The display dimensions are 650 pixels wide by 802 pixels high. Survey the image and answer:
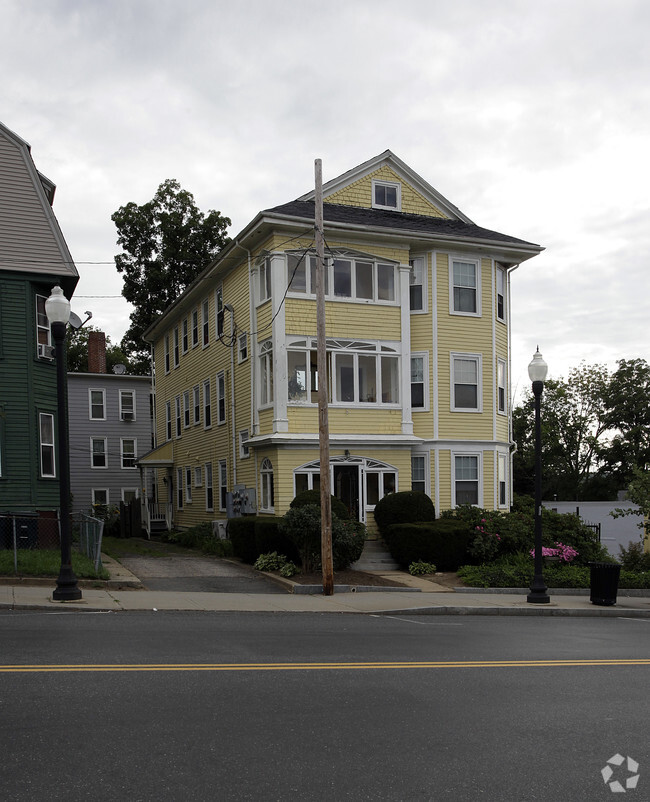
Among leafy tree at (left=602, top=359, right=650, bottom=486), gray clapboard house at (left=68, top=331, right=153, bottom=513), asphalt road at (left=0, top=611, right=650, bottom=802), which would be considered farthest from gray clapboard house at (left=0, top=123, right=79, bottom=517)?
leafy tree at (left=602, top=359, right=650, bottom=486)

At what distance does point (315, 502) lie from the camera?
21875 mm

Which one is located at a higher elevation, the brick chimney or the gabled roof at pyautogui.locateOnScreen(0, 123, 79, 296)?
the gabled roof at pyautogui.locateOnScreen(0, 123, 79, 296)

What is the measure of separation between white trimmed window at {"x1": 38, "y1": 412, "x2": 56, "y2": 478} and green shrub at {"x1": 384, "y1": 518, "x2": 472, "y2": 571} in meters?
10.2

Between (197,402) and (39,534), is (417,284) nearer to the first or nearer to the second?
(197,402)

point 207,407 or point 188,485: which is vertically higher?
point 207,407

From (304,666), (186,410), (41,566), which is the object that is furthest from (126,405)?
(304,666)

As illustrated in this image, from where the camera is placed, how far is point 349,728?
6574mm

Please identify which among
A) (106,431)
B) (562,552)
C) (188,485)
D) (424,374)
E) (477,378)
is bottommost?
(562,552)

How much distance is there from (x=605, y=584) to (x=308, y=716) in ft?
41.4

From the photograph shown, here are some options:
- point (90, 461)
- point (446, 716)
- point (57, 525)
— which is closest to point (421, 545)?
point (57, 525)

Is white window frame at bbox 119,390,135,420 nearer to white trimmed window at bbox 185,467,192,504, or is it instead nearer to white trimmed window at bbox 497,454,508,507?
white trimmed window at bbox 185,467,192,504

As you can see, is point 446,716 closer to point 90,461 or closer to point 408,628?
point 408,628

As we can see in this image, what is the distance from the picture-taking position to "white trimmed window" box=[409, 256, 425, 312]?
88.6ft

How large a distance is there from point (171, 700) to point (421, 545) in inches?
609
